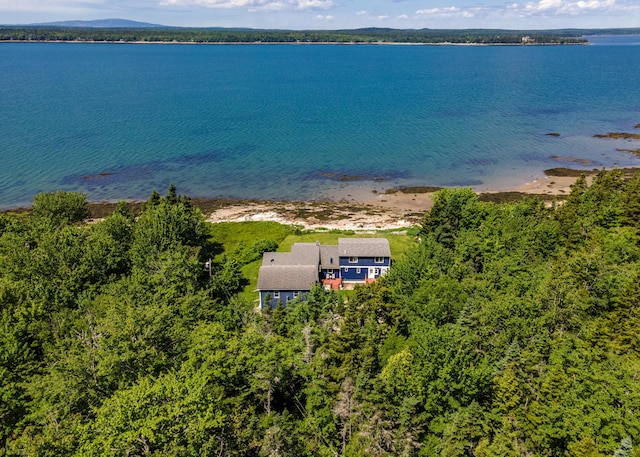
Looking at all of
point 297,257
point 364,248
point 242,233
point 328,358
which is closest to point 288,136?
point 242,233

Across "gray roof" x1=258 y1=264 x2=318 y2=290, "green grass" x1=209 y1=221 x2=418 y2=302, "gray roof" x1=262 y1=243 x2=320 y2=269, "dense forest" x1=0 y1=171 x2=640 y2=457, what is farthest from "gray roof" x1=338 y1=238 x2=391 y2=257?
"dense forest" x1=0 y1=171 x2=640 y2=457

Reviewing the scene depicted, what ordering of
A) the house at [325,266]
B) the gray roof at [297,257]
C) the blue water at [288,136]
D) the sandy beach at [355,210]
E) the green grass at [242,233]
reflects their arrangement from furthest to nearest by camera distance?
the blue water at [288,136]
the sandy beach at [355,210]
the green grass at [242,233]
the gray roof at [297,257]
the house at [325,266]

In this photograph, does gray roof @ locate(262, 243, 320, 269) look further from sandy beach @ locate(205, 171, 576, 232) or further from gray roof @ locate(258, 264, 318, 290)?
sandy beach @ locate(205, 171, 576, 232)

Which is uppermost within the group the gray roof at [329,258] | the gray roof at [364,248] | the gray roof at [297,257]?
the gray roof at [364,248]

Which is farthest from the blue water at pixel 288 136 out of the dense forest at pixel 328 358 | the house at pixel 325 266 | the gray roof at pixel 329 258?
the dense forest at pixel 328 358

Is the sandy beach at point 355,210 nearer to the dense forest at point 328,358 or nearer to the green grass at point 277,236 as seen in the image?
the green grass at point 277,236

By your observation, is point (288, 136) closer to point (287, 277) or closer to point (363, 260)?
point (363, 260)

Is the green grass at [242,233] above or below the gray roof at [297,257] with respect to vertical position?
below
